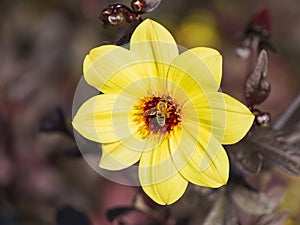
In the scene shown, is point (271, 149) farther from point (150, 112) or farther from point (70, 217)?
point (70, 217)

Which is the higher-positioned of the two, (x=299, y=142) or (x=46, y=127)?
(x=299, y=142)

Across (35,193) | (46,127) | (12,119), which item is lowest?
(35,193)

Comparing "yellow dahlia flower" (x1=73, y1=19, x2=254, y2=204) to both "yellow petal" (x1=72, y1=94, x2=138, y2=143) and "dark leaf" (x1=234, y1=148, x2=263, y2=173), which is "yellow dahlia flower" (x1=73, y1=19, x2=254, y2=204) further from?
"dark leaf" (x1=234, y1=148, x2=263, y2=173)

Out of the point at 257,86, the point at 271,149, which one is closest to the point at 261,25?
the point at 257,86

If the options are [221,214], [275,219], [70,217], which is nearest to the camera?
[221,214]

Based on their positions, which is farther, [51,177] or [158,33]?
[51,177]

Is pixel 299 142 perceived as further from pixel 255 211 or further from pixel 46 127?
pixel 46 127

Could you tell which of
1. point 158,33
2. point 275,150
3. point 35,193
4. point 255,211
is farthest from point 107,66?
point 35,193
